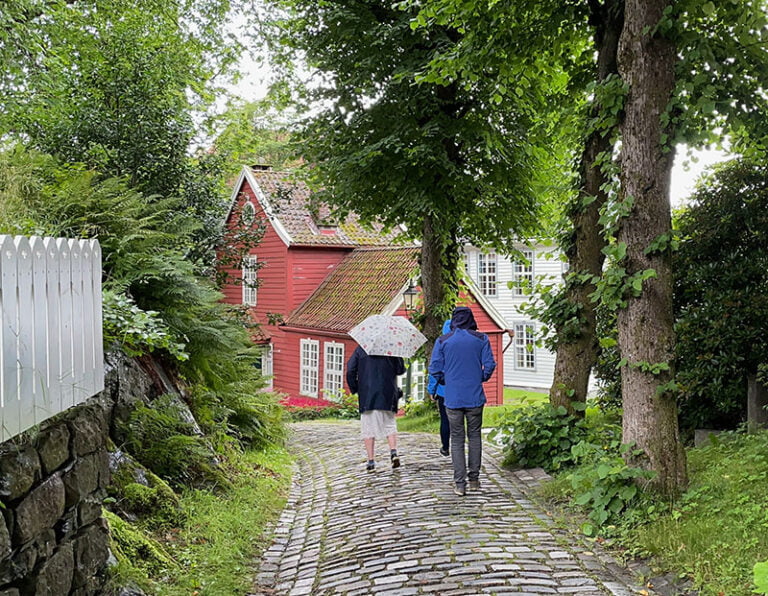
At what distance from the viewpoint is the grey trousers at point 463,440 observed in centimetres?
862

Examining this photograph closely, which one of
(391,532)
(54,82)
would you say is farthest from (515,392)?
(391,532)

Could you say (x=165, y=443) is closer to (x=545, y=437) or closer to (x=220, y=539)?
(x=220, y=539)

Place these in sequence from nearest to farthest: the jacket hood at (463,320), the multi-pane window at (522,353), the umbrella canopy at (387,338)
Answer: the jacket hood at (463,320), the umbrella canopy at (387,338), the multi-pane window at (522,353)

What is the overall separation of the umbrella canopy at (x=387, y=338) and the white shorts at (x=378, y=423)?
792mm

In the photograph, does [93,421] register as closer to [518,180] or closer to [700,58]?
[700,58]

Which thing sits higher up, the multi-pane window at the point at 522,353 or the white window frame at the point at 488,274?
the white window frame at the point at 488,274

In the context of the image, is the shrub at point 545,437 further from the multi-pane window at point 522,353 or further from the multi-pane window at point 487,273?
the multi-pane window at point 487,273

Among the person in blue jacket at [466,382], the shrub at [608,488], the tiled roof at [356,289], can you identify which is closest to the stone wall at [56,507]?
the shrub at [608,488]

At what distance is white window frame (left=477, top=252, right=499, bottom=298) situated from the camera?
1471 inches

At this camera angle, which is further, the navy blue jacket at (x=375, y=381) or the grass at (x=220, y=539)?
the navy blue jacket at (x=375, y=381)

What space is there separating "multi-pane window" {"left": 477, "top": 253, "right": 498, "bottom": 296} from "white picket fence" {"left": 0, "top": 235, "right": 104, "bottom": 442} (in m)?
32.9

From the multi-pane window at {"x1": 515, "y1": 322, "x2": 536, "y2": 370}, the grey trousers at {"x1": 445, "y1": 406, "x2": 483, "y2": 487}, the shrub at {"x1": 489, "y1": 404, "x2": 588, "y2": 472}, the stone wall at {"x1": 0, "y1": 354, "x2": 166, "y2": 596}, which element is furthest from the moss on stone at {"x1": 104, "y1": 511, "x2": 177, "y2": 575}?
the multi-pane window at {"x1": 515, "y1": 322, "x2": 536, "y2": 370}

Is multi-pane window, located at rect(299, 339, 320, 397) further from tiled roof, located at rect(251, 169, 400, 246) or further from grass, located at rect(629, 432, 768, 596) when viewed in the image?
grass, located at rect(629, 432, 768, 596)

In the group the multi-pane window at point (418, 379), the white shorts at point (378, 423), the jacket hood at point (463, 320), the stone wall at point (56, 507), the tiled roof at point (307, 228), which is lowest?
the multi-pane window at point (418, 379)
